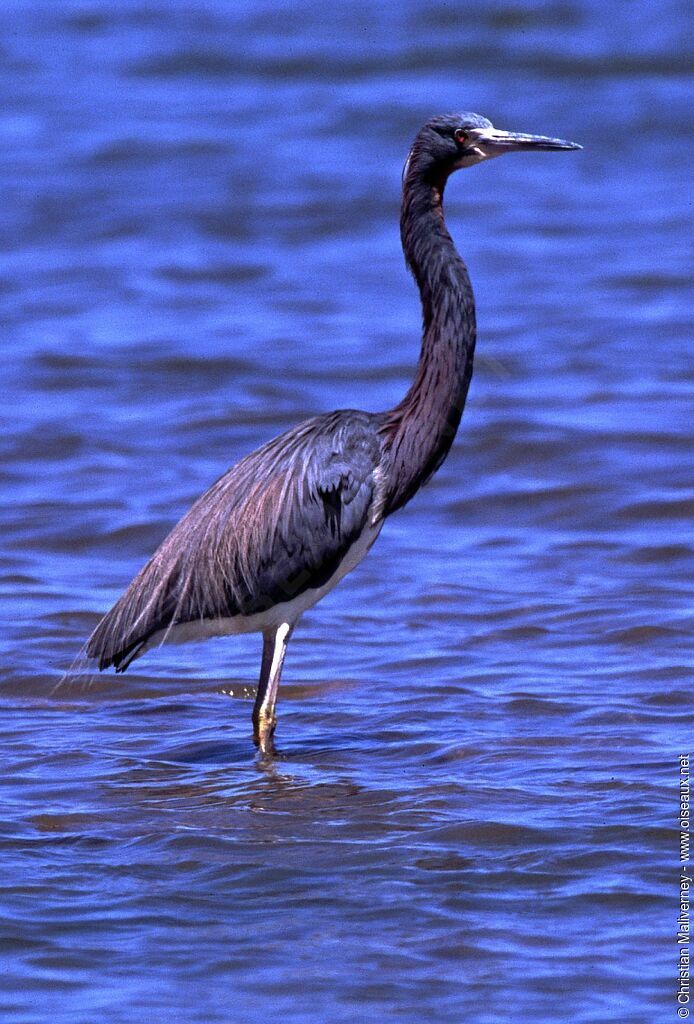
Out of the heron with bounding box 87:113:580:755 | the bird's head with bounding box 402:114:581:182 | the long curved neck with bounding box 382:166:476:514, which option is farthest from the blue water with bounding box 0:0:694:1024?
the bird's head with bounding box 402:114:581:182

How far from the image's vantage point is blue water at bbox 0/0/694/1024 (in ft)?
18.6

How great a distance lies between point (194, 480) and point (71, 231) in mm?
7127

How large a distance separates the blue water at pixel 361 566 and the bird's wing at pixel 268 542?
1.79ft

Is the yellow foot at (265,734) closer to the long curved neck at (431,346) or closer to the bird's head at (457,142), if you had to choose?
the long curved neck at (431,346)

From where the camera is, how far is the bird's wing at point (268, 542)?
24.6 feet

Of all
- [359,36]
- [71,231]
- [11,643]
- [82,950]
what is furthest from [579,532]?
[359,36]

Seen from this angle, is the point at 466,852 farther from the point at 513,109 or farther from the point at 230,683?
the point at 513,109

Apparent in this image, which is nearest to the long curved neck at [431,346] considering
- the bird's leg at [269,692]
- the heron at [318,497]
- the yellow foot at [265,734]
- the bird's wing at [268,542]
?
the heron at [318,497]

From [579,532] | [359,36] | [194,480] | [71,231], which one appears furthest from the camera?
[359,36]

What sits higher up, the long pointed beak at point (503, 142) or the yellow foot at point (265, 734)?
the long pointed beak at point (503, 142)

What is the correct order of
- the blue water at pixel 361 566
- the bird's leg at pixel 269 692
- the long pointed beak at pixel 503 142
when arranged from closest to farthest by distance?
the blue water at pixel 361 566 < the bird's leg at pixel 269 692 < the long pointed beak at pixel 503 142

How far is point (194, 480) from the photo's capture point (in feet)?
37.0

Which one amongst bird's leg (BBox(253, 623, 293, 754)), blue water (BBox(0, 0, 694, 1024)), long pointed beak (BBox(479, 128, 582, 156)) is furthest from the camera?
long pointed beak (BBox(479, 128, 582, 156))

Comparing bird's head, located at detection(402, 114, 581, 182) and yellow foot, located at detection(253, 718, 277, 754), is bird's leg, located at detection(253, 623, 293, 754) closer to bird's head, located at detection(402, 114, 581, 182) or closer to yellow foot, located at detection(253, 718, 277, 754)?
yellow foot, located at detection(253, 718, 277, 754)
